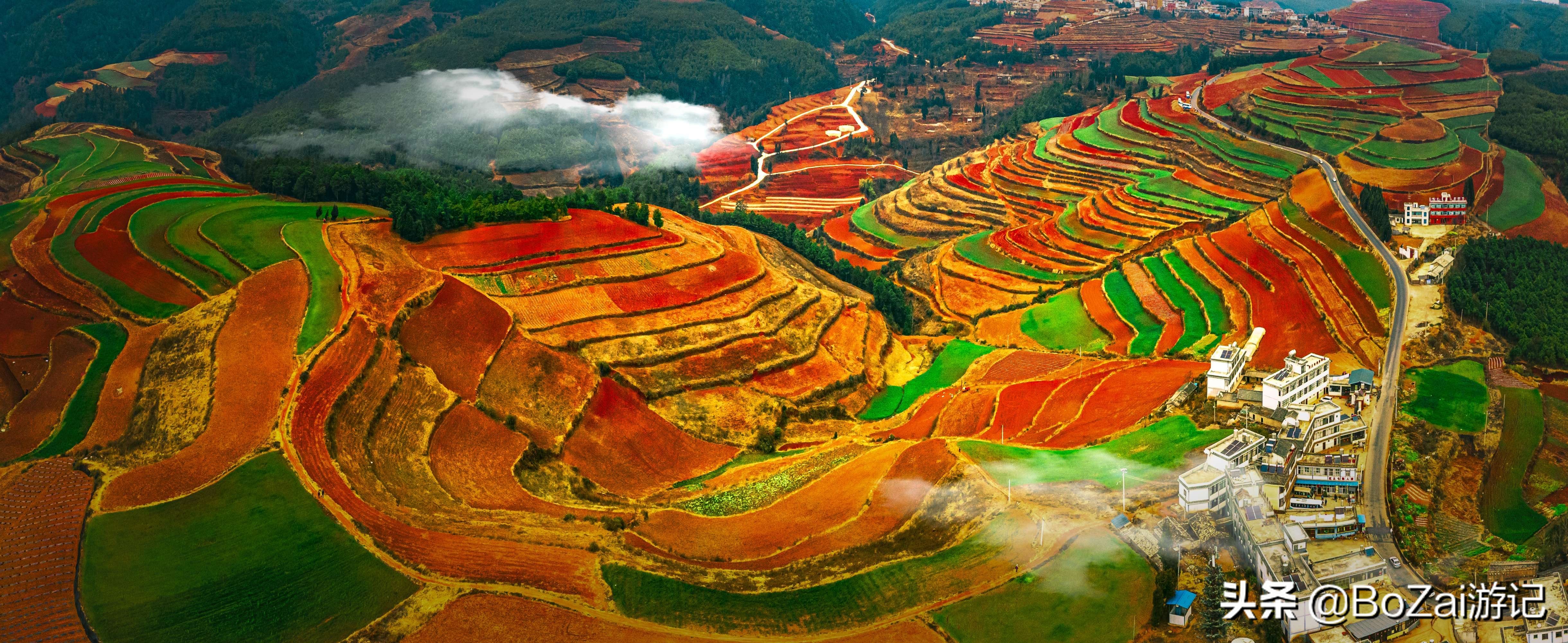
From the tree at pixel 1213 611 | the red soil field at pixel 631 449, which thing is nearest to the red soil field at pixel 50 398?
the red soil field at pixel 631 449

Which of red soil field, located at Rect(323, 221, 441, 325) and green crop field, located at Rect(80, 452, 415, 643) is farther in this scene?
red soil field, located at Rect(323, 221, 441, 325)

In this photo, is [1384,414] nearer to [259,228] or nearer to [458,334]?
[458,334]

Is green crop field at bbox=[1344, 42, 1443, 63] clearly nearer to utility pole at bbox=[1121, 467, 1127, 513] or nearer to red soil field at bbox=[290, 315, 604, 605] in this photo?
utility pole at bbox=[1121, 467, 1127, 513]

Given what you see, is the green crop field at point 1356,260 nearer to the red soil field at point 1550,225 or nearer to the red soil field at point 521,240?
the red soil field at point 1550,225

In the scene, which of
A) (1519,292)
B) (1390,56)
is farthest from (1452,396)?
(1390,56)

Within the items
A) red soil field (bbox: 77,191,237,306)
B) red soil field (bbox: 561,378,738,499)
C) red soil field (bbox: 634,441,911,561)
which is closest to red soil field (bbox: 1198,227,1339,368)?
red soil field (bbox: 634,441,911,561)

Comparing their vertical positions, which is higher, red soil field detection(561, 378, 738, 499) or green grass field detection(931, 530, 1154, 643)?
green grass field detection(931, 530, 1154, 643)
